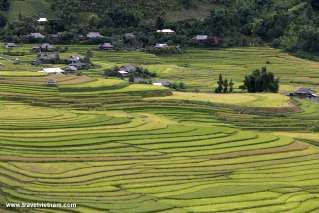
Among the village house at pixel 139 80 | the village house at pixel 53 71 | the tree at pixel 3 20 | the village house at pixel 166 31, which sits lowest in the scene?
the village house at pixel 139 80

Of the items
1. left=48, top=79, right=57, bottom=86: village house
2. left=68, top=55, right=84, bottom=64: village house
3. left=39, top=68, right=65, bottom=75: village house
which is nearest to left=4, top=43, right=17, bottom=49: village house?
left=68, top=55, right=84, bottom=64: village house

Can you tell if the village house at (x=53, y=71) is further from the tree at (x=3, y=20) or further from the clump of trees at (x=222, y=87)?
the tree at (x=3, y=20)

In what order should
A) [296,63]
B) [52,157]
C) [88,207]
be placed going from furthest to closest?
[296,63] → [52,157] → [88,207]

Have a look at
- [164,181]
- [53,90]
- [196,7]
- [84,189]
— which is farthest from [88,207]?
[196,7]

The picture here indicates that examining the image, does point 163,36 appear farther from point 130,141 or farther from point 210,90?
point 130,141

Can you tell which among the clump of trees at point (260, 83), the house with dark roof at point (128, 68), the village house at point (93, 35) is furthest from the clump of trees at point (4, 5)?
the clump of trees at point (260, 83)
